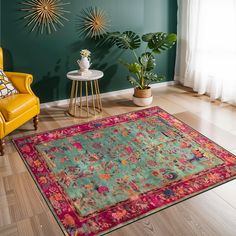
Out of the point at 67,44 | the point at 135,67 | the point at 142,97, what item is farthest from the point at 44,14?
the point at 142,97

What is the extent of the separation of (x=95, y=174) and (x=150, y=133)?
96 cm

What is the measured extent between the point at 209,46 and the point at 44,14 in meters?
2.22

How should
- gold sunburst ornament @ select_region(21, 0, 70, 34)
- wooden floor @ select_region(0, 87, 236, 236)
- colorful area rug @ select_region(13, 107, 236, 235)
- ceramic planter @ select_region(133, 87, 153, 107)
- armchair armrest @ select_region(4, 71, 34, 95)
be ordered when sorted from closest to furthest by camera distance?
1. wooden floor @ select_region(0, 87, 236, 236)
2. colorful area rug @ select_region(13, 107, 236, 235)
3. armchair armrest @ select_region(4, 71, 34, 95)
4. gold sunburst ornament @ select_region(21, 0, 70, 34)
5. ceramic planter @ select_region(133, 87, 153, 107)

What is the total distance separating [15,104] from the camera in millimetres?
3227

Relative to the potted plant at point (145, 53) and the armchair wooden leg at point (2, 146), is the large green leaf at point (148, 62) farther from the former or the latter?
the armchair wooden leg at point (2, 146)

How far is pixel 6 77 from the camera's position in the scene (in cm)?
351

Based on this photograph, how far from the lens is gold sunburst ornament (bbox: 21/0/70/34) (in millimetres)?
3791

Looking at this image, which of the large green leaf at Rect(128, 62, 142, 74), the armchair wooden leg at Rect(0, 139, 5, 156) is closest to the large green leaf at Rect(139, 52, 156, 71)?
the large green leaf at Rect(128, 62, 142, 74)

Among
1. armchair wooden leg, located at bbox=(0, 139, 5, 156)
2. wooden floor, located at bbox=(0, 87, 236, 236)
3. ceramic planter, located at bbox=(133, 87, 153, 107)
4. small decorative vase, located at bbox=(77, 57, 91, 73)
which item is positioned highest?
small decorative vase, located at bbox=(77, 57, 91, 73)

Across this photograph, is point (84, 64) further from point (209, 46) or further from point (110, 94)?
point (209, 46)

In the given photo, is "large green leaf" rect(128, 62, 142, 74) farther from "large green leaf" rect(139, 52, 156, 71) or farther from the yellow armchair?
the yellow armchair

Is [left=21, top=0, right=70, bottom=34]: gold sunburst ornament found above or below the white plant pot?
above

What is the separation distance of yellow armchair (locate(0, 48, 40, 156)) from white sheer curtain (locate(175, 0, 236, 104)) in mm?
2409

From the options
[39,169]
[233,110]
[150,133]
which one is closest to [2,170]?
[39,169]
